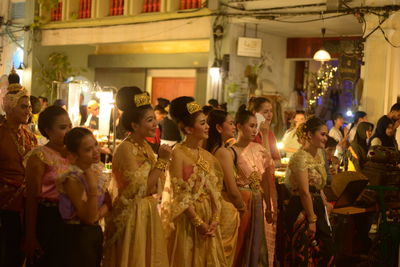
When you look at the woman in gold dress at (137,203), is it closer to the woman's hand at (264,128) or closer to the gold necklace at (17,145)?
the gold necklace at (17,145)

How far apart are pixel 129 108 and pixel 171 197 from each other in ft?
2.62

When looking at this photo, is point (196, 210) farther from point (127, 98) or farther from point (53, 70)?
point (53, 70)

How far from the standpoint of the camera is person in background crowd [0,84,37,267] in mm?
4309

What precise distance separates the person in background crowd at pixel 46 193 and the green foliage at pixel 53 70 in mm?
14913

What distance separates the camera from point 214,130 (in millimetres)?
5113

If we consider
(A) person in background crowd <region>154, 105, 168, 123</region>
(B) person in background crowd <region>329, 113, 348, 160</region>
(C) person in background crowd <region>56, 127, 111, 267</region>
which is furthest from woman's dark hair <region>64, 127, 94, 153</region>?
(B) person in background crowd <region>329, 113, 348, 160</region>

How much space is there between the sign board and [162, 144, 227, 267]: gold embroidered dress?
372 inches

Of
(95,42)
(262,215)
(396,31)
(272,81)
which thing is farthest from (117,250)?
(95,42)

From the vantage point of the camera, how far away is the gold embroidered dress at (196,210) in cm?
447

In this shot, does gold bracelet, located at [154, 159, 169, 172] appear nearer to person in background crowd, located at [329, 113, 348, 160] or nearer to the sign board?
person in background crowd, located at [329, 113, 348, 160]

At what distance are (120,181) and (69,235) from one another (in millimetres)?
571

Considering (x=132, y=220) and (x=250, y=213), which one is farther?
(x=250, y=213)

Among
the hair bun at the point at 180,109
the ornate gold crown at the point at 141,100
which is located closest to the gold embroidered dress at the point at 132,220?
the ornate gold crown at the point at 141,100

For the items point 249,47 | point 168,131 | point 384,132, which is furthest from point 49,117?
point 249,47
